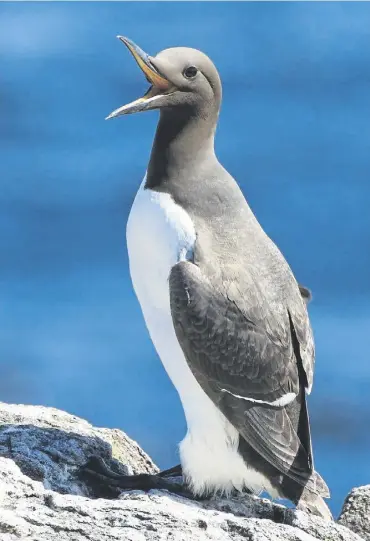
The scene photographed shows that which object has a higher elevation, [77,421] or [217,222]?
[217,222]

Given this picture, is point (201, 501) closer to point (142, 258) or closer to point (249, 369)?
point (249, 369)

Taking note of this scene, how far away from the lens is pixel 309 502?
24.7 ft

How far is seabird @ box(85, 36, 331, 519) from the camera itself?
744 centimetres

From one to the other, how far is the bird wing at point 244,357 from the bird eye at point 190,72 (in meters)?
1.00

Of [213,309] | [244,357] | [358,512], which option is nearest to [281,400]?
[244,357]

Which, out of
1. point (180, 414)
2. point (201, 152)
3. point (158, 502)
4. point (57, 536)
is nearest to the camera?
point (57, 536)

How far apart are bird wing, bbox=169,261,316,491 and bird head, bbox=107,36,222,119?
883mm

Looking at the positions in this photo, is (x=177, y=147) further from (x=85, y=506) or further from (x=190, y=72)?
(x=85, y=506)

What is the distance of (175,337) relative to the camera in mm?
7543

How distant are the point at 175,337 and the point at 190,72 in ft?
4.55

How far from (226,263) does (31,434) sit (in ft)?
4.34

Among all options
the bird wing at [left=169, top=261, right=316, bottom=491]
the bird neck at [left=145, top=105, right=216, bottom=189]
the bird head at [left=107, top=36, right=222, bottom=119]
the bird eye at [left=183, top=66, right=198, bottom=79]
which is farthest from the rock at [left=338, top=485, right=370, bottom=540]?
the bird eye at [left=183, top=66, right=198, bottom=79]

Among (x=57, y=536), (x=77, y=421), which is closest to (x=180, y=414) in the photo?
(x=77, y=421)

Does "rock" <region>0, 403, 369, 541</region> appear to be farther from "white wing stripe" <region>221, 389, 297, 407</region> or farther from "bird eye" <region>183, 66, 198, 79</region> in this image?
"bird eye" <region>183, 66, 198, 79</region>
